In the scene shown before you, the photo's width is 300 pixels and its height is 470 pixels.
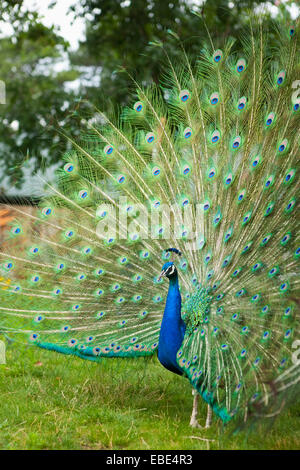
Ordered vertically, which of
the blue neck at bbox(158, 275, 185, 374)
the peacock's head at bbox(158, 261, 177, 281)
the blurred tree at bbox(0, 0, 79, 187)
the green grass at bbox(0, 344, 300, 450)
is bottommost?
the green grass at bbox(0, 344, 300, 450)

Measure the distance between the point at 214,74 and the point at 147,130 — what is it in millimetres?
619

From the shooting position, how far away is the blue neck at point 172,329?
3.47 metres

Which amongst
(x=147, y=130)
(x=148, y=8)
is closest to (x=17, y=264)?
(x=147, y=130)

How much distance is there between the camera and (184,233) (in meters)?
3.71

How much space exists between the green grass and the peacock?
258 millimetres

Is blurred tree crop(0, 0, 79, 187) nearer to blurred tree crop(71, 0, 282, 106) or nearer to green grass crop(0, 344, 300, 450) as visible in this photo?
blurred tree crop(71, 0, 282, 106)

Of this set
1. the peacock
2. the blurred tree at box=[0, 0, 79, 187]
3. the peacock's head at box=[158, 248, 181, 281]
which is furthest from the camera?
the blurred tree at box=[0, 0, 79, 187]

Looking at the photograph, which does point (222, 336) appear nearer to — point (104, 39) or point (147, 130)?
point (147, 130)

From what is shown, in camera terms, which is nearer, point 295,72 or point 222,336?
point 222,336

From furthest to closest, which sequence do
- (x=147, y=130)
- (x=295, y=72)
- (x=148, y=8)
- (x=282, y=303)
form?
(x=148, y=8), (x=147, y=130), (x=295, y=72), (x=282, y=303)

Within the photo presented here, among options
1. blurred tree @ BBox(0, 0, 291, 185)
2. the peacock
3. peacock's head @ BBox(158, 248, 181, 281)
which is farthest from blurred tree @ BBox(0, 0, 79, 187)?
peacock's head @ BBox(158, 248, 181, 281)

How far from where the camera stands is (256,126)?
140 inches

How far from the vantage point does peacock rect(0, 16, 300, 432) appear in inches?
126

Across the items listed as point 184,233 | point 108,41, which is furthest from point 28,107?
point 184,233
